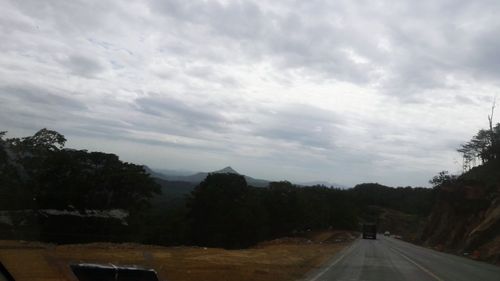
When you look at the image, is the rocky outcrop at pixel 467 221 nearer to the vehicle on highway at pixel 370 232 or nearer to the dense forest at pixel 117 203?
the vehicle on highway at pixel 370 232

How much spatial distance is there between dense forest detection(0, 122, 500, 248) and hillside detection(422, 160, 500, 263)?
7.69 metres

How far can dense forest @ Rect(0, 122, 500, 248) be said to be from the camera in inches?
1316

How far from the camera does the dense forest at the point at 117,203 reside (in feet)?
110

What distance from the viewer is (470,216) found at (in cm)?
6450

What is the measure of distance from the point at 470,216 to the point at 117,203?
135 ft

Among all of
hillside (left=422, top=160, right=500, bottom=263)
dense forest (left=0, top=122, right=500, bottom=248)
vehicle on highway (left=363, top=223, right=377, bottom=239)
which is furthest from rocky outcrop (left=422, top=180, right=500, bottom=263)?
dense forest (left=0, top=122, right=500, bottom=248)

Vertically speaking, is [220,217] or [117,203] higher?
[117,203]

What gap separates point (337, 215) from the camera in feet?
391

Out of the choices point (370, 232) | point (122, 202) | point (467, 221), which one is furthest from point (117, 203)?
point (370, 232)

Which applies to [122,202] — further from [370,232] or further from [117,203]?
[370,232]

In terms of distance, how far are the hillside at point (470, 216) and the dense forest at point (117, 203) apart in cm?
769

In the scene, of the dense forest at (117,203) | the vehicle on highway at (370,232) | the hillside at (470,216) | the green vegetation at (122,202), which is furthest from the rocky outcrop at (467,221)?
the green vegetation at (122,202)

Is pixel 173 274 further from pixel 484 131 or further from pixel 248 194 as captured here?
pixel 484 131

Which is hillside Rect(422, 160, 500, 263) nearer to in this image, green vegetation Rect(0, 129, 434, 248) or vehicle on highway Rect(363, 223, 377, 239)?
vehicle on highway Rect(363, 223, 377, 239)
